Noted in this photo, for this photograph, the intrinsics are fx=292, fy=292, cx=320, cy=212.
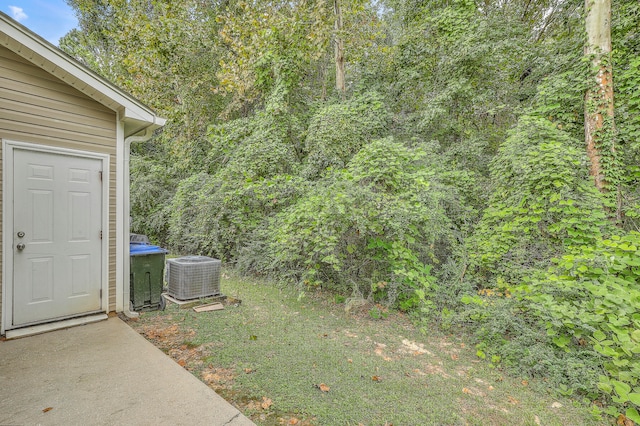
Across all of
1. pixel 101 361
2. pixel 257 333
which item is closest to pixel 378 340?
pixel 257 333

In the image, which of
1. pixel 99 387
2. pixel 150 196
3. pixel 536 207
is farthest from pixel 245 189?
pixel 536 207

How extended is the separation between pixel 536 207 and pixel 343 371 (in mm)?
3753

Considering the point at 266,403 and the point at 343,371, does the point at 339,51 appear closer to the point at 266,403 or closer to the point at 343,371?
the point at 343,371

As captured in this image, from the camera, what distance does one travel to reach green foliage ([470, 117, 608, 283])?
4.14m

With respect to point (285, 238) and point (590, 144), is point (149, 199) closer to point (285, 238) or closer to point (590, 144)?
point (285, 238)

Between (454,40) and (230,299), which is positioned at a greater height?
(454,40)

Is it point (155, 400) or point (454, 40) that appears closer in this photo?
point (155, 400)

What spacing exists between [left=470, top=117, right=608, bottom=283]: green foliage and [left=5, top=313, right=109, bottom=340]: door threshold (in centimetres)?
557

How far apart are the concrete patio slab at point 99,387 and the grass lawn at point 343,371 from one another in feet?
0.75

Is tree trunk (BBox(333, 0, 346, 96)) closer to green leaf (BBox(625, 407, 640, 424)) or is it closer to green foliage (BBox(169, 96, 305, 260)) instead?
green foliage (BBox(169, 96, 305, 260))

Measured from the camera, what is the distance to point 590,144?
4.89 meters

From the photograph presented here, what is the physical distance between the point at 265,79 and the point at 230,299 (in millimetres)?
5933

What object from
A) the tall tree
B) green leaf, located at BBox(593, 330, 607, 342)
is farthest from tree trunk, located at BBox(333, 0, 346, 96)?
green leaf, located at BBox(593, 330, 607, 342)

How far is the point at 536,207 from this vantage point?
4379 millimetres
